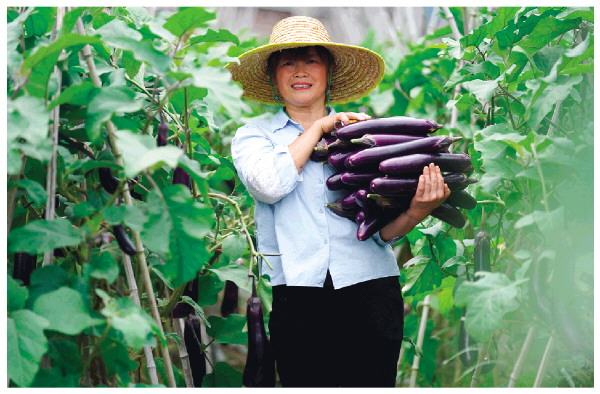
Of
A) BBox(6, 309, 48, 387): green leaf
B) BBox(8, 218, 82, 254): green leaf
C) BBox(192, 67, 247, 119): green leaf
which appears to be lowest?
BBox(6, 309, 48, 387): green leaf

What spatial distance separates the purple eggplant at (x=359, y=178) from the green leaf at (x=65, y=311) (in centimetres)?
66

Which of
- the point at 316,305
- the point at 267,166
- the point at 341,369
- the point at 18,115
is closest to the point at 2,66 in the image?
the point at 18,115

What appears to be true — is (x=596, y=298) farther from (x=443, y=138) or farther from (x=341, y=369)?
(x=341, y=369)

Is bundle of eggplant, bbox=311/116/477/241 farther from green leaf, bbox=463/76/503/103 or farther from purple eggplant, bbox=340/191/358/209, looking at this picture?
green leaf, bbox=463/76/503/103

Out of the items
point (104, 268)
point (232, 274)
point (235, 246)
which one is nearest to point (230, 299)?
point (232, 274)

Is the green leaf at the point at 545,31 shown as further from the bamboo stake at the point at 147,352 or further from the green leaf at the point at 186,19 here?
the bamboo stake at the point at 147,352

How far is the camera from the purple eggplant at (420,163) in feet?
4.96

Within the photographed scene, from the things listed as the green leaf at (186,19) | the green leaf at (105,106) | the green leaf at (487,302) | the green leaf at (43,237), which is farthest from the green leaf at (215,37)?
the green leaf at (487,302)

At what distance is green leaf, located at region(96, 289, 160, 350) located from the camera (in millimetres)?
1139

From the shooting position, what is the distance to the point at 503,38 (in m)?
1.66

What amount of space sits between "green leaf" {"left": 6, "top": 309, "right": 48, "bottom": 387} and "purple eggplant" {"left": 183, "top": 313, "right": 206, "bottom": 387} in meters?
0.67

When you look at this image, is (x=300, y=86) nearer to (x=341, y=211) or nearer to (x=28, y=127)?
(x=341, y=211)

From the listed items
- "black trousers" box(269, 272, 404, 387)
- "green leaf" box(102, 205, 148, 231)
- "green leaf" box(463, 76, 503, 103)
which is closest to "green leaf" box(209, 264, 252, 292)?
"black trousers" box(269, 272, 404, 387)

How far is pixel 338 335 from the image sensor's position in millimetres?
1725
